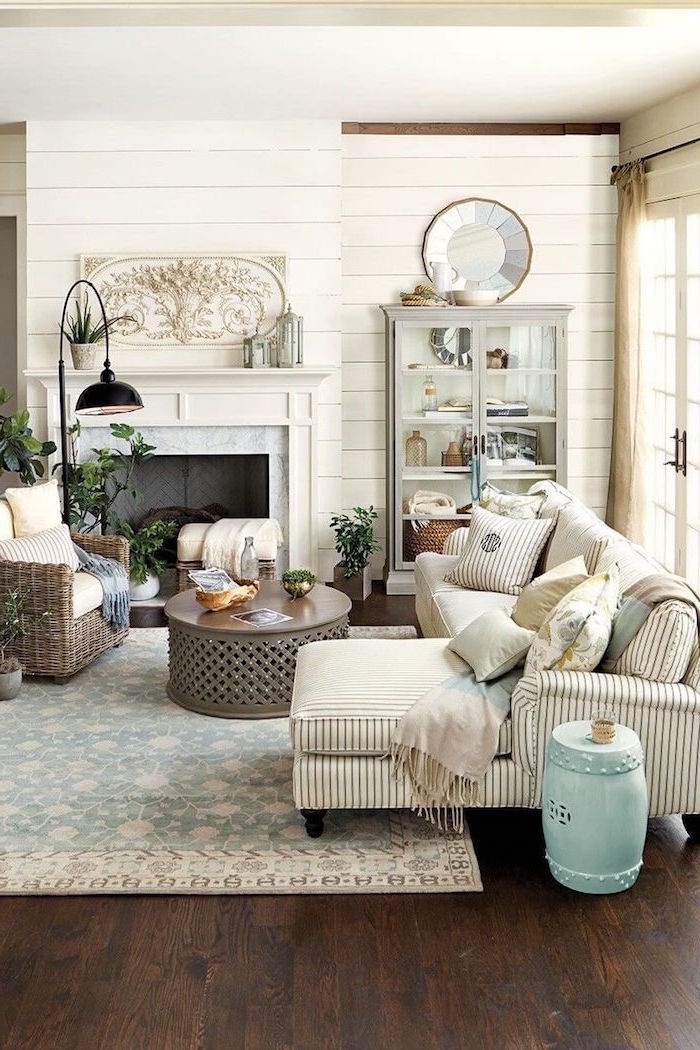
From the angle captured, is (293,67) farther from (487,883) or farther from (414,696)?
(487,883)

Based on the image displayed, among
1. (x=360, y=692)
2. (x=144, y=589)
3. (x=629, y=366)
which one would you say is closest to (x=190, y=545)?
(x=144, y=589)

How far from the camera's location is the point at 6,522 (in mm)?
5719

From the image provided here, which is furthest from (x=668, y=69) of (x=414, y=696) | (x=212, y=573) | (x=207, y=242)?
(x=414, y=696)

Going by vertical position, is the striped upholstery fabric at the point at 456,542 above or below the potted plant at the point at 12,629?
above

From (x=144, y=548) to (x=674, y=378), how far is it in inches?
121

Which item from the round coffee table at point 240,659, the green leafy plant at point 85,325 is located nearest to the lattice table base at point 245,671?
the round coffee table at point 240,659

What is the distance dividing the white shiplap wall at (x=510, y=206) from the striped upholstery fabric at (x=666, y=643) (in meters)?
3.96

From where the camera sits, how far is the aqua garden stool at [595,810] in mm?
3348

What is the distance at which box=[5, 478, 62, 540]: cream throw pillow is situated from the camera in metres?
5.79

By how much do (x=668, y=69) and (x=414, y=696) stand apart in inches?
144

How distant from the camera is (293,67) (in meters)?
5.75

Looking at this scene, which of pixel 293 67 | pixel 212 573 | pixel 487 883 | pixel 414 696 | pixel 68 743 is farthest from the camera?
pixel 293 67

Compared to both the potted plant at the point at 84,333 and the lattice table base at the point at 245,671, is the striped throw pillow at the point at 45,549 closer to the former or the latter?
the lattice table base at the point at 245,671

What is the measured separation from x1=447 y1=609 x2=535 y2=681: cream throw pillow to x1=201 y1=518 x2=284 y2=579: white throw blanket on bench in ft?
9.51
